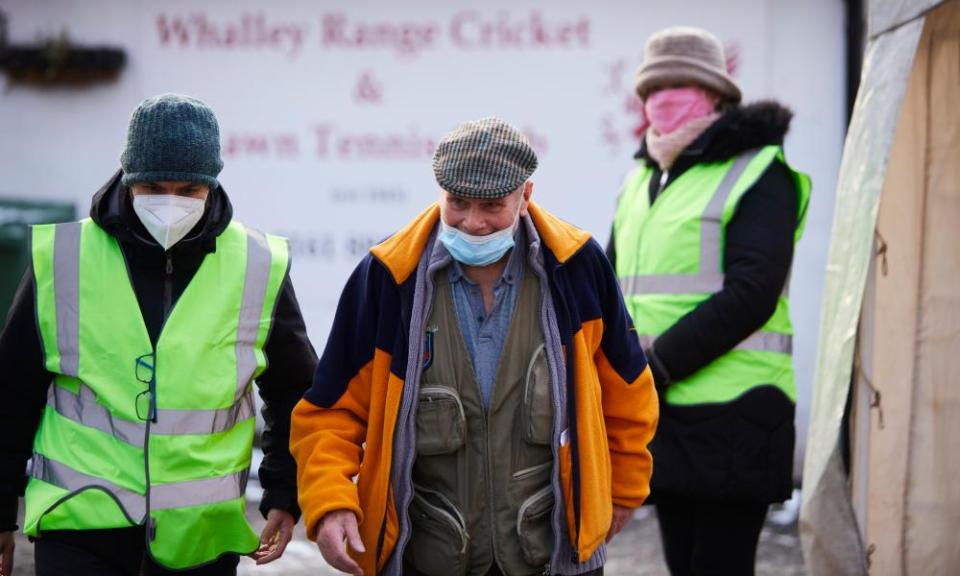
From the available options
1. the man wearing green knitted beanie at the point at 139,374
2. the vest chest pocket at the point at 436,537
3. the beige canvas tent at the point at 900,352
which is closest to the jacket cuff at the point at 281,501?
the man wearing green knitted beanie at the point at 139,374

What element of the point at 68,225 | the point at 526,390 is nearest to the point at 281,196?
the point at 68,225

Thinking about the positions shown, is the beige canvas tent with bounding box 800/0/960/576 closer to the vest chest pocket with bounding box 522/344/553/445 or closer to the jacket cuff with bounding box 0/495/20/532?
the vest chest pocket with bounding box 522/344/553/445

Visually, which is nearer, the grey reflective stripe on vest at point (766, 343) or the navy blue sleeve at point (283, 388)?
the navy blue sleeve at point (283, 388)

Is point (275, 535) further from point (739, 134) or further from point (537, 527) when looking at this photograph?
point (739, 134)

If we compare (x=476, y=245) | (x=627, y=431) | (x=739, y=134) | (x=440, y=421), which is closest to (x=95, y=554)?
(x=440, y=421)

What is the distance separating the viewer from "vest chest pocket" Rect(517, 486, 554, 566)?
10.4ft

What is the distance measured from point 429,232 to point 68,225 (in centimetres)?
91

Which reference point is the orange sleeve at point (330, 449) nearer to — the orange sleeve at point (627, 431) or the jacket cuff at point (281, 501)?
the jacket cuff at point (281, 501)

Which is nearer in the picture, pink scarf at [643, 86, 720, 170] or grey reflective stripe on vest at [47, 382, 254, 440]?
grey reflective stripe on vest at [47, 382, 254, 440]

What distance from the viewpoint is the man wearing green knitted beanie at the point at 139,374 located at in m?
3.32

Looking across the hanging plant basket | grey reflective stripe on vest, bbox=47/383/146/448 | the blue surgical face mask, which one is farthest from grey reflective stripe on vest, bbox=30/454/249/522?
the hanging plant basket

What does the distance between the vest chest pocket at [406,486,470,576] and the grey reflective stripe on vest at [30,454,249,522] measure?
500 mm

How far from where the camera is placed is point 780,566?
6.14 metres

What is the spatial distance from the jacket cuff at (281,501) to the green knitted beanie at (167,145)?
810mm
